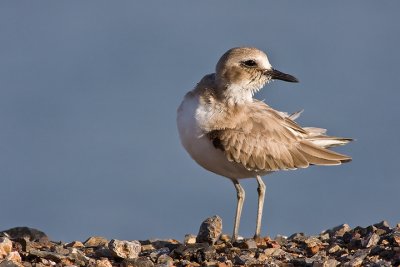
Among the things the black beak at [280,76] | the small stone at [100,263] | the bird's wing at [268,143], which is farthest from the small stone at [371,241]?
the small stone at [100,263]

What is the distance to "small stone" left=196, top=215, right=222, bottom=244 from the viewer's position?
36.9 feet

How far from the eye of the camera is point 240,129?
12570 millimetres

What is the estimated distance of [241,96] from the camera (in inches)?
503

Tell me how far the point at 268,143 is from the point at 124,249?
369 centimetres

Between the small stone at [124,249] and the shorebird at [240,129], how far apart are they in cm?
221

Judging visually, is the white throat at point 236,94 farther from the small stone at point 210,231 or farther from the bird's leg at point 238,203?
the small stone at point 210,231

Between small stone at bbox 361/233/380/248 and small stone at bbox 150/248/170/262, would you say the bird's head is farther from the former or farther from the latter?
small stone at bbox 361/233/380/248

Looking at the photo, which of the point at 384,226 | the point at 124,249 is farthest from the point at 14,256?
the point at 384,226

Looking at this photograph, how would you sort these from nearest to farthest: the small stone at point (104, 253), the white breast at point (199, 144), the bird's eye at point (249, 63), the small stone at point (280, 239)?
the small stone at point (104, 253) → the small stone at point (280, 239) → the white breast at point (199, 144) → the bird's eye at point (249, 63)

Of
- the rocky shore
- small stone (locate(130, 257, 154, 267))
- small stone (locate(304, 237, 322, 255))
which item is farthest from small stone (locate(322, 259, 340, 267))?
small stone (locate(130, 257, 154, 267))

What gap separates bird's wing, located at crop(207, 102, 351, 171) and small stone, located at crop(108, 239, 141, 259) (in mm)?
2617

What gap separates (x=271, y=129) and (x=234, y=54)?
1299 mm

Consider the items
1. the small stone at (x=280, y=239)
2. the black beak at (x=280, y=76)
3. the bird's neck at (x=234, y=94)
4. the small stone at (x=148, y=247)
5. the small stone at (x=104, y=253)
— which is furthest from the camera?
the black beak at (x=280, y=76)

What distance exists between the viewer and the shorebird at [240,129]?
1224 cm
